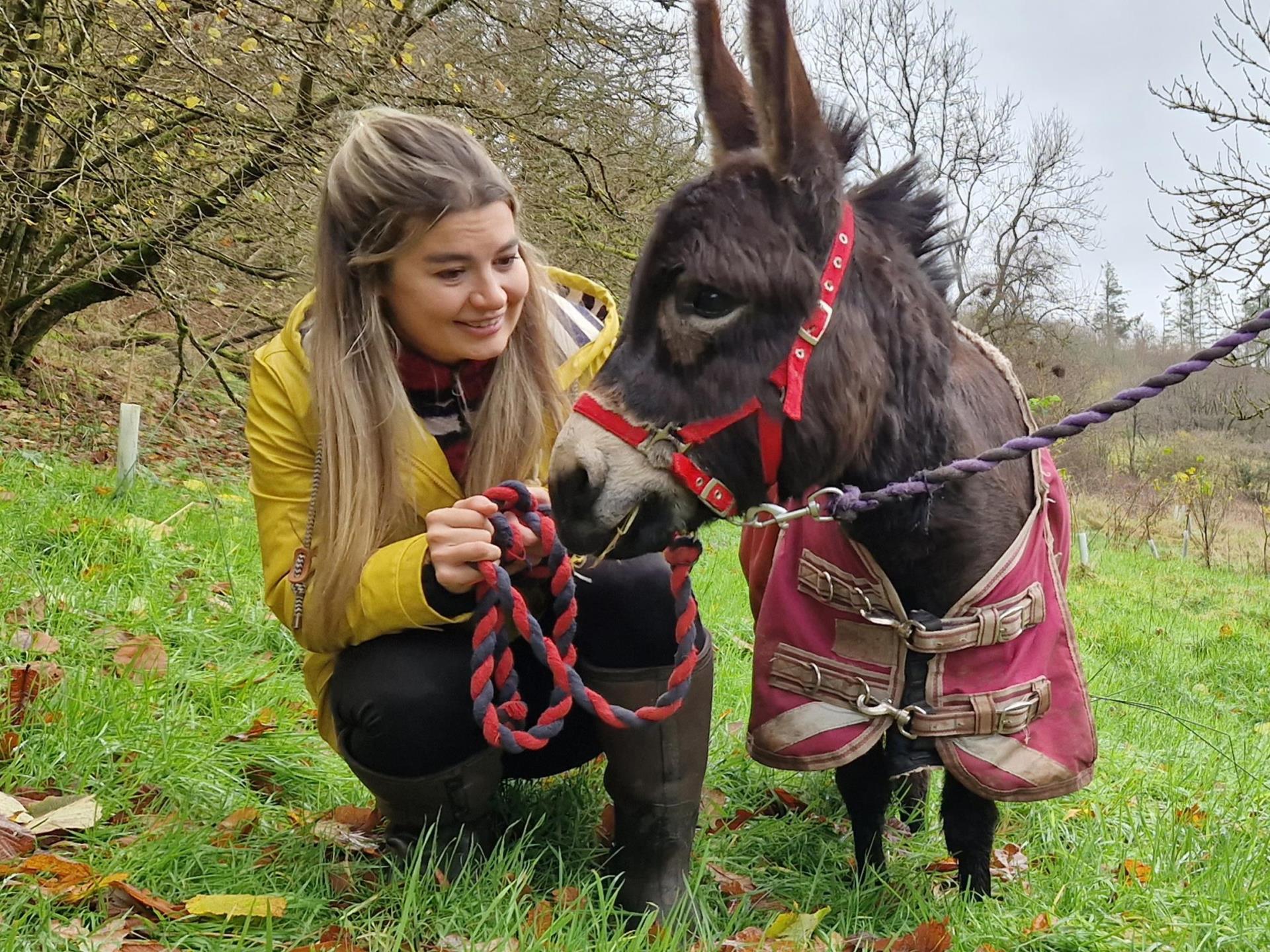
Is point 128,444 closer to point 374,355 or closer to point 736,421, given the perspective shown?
point 374,355

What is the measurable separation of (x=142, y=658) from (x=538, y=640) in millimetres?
1455

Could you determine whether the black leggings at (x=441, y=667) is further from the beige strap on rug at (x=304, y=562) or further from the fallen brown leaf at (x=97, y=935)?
the fallen brown leaf at (x=97, y=935)

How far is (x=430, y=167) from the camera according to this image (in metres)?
1.82

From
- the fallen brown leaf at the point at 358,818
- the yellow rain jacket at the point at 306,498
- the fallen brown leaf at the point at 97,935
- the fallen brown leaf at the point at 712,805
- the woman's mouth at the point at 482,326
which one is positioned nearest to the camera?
the fallen brown leaf at the point at 97,935

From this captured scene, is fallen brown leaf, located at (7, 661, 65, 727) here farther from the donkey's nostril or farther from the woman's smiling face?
the donkey's nostril

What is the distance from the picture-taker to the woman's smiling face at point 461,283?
1.84 meters

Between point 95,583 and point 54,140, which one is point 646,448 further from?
point 54,140

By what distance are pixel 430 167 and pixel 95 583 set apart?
2.12m

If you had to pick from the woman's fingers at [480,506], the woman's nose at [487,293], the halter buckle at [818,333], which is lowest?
the woman's fingers at [480,506]

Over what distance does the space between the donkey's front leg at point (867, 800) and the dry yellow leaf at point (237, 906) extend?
3.99 ft

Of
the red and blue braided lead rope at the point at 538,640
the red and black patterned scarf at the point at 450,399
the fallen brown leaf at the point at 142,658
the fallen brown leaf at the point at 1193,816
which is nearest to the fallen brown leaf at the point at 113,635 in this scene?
the fallen brown leaf at the point at 142,658

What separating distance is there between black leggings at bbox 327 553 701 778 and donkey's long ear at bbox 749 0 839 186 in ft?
2.73

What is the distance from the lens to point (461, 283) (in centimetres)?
188

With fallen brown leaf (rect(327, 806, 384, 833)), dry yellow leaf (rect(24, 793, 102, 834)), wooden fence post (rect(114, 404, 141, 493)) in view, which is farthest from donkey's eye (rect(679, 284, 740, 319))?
wooden fence post (rect(114, 404, 141, 493))
